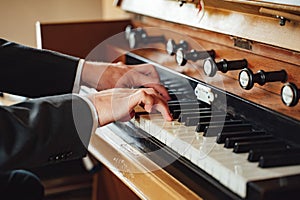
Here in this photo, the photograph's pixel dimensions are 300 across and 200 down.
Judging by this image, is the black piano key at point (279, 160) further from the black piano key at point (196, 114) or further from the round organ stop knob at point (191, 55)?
the round organ stop knob at point (191, 55)

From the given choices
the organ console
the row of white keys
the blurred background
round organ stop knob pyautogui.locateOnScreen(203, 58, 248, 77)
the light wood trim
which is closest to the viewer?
the row of white keys

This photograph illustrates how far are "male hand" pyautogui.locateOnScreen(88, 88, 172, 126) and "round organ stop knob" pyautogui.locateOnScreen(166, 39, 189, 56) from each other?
18.1 inches

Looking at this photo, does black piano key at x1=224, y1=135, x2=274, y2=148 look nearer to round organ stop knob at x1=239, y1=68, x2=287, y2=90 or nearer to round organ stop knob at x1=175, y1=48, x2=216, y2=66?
round organ stop knob at x1=239, y1=68, x2=287, y2=90

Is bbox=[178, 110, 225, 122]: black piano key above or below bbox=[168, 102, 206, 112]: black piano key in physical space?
above

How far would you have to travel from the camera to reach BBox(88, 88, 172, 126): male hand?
4.34ft

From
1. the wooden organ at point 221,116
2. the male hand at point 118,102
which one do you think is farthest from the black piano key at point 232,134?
the male hand at point 118,102

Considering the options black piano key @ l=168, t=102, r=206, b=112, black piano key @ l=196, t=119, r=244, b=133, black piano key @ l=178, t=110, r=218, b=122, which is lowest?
black piano key @ l=168, t=102, r=206, b=112

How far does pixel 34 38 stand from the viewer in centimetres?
283

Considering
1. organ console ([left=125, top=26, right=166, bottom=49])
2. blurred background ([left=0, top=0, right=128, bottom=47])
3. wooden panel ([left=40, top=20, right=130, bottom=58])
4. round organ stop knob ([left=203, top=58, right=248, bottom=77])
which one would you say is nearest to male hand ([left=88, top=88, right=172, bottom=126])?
round organ stop knob ([left=203, top=58, right=248, bottom=77])

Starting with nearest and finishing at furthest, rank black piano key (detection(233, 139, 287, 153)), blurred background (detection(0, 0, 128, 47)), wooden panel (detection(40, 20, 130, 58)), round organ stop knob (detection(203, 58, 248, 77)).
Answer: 1. black piano key (detection(233, 139, 287, 153))
2. round organ stop knob (detection(203, 58, 248, 77))
3. wooden panel (detection(40, 20, 130, 58))
4. blurred background (detection(0, 0, 128, 47))

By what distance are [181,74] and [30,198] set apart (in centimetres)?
65

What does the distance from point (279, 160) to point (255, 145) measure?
0.34 ft

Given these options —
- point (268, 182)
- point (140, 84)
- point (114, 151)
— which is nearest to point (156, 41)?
point (140, 84)

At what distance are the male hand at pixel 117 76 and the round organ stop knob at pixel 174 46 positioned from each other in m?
0.15
